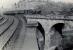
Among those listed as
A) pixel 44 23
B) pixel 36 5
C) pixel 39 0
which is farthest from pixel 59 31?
pixel 39 0

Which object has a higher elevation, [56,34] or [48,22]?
[48,22]

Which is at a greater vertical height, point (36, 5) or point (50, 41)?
point (36, 5)

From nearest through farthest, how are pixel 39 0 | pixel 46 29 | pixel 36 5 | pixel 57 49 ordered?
1. pixel 57 49
2. pixel 46 29
3. pixel 36 5
4. pixel 39 0

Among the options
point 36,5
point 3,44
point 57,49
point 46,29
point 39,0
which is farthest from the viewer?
point 39,0

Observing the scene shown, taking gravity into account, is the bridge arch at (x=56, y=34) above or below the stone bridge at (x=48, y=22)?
below

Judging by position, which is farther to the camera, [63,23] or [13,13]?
[13,13]

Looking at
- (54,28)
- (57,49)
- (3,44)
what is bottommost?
(57,49)

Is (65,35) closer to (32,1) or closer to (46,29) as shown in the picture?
(46,29)

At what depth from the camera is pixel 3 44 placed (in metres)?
11.5

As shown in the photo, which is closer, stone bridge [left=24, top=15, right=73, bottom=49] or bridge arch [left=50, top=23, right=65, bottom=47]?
Answer: stone bridge [left=24, top=15, right=73, bottom=49]

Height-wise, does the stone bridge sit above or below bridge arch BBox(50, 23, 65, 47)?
above

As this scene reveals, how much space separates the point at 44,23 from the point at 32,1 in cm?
1269

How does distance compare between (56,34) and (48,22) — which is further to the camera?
(56,34)

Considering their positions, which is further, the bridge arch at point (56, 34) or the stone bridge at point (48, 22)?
the bridge arch at point (56, 34)
